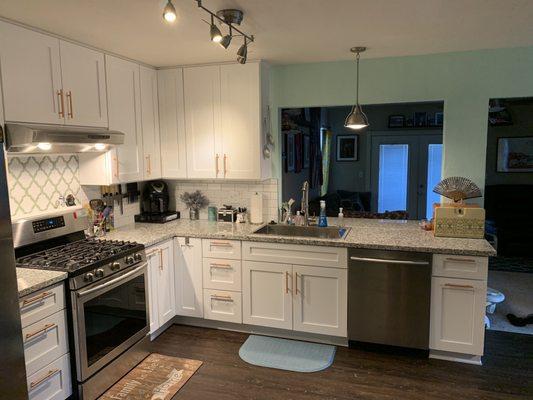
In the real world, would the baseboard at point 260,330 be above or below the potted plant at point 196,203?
below

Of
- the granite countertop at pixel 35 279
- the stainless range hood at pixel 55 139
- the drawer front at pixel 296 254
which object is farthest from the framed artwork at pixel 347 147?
the granite countertop at pixel 35 279

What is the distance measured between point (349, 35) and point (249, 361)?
243 cm

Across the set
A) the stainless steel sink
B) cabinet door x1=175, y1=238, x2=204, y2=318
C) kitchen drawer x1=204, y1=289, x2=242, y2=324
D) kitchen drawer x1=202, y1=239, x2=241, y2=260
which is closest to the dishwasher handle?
the stainless steel sink

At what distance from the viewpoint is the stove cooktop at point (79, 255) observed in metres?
2.47

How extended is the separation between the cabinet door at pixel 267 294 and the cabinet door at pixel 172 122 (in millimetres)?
1200

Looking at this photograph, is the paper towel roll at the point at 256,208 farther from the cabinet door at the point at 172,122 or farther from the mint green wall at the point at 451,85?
the mint green wall at the point at 451,85

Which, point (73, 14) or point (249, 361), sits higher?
point (73, 14)

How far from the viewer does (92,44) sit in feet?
9.78

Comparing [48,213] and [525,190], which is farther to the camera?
[525,190]

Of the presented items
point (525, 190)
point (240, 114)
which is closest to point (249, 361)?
point (240, 114)

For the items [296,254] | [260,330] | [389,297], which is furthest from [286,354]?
[389,297]

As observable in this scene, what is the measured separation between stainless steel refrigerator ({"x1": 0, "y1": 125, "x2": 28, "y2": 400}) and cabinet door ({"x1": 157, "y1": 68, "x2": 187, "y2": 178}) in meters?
2.14

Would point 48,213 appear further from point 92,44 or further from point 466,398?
point 466,398

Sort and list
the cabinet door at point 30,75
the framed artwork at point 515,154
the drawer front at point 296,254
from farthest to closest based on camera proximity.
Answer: the framed artwork at point 515,154 < the drawer front at point 296,254 < the cabinet door at point 30,75
